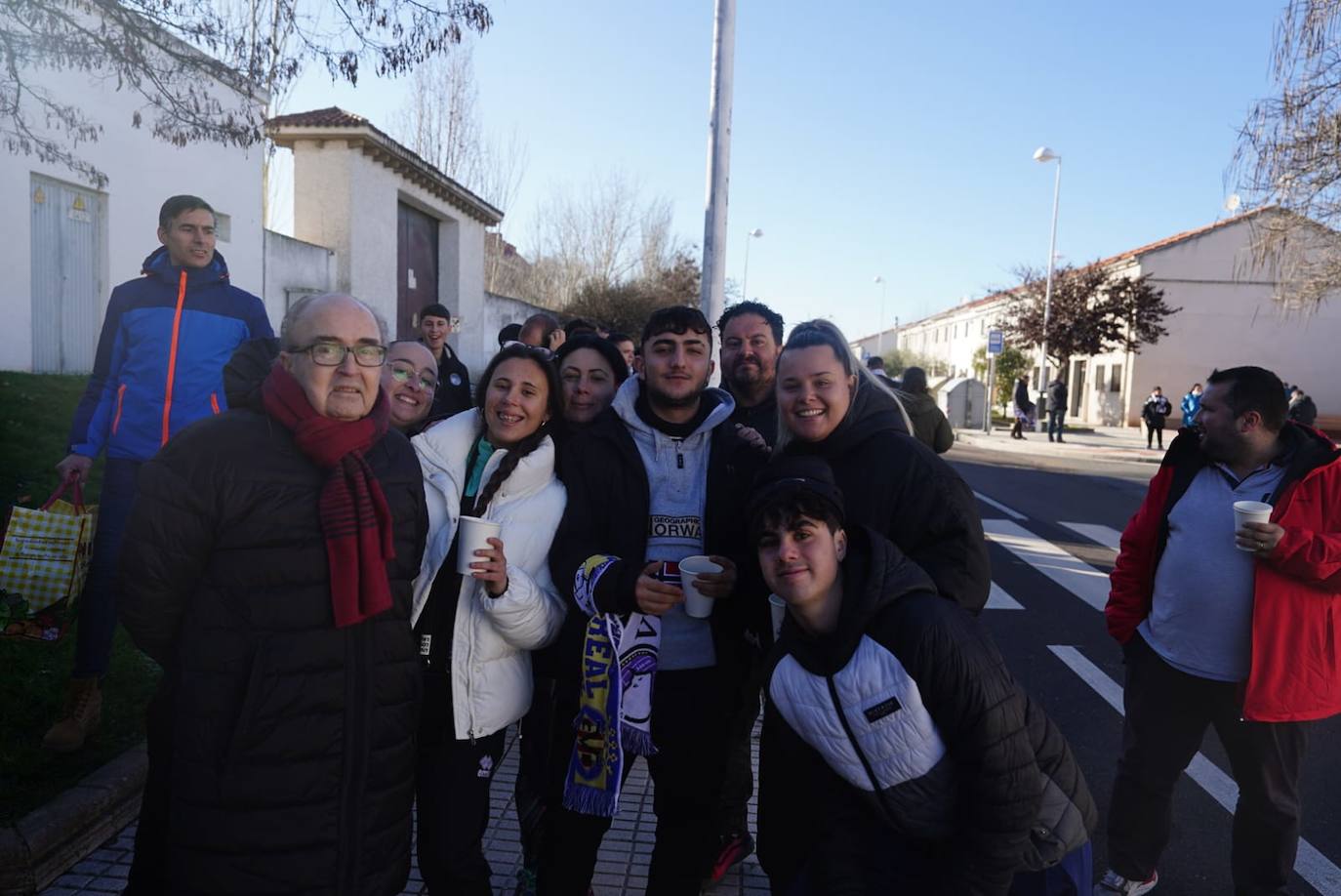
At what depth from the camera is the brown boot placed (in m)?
3.46

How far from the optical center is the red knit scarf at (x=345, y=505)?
194cm

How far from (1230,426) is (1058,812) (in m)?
1.66

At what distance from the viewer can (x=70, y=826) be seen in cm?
302

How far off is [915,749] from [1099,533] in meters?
9.91

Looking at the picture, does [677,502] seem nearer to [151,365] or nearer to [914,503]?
[914,503]

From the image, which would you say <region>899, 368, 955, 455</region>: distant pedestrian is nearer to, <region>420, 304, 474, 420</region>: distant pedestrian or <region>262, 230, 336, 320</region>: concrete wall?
<region>420, 304, 474, 420</region>: distant pedestrian

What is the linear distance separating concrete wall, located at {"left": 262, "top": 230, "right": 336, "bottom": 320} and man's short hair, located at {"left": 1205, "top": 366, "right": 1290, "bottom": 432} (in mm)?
14344

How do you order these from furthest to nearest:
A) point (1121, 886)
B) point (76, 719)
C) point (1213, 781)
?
point (1213, 781) → point (76, 719) → point (1121, 886)

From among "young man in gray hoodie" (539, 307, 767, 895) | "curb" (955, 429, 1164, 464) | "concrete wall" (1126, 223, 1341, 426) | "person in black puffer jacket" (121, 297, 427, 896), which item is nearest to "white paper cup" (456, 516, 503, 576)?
"person in black puffer jacket" (121, 297, 427, 896)

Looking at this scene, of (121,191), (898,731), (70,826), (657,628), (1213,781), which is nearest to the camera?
(898,731)

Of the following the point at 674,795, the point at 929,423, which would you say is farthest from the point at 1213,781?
the point at 674,795

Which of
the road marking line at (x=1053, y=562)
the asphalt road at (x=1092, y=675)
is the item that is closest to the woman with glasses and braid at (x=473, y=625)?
the asphalt road at (x=1092, y=675)

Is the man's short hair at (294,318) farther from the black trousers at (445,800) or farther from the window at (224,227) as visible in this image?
the window at (224,227)

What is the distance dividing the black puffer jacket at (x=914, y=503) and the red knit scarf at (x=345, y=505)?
1.13 meters
